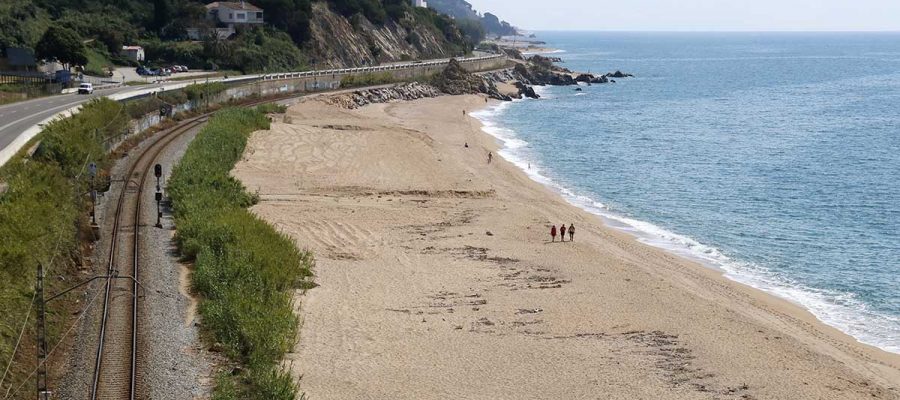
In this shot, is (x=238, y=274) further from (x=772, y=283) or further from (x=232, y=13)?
(x=232, y=13)

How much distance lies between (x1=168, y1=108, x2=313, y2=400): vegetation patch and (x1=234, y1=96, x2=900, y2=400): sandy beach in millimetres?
1022

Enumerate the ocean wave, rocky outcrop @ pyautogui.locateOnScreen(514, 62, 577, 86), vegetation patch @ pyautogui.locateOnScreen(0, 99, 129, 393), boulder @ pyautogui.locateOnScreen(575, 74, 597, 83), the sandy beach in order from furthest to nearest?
boulder @ pyautogui.locateOnScreen(575, 74, 597, 83)
rocky outcrop @ pyautogui.locateOnScreen(514, 62, 577, 86)
the ocean wave
the sandy beach
vegetation patch @ pyautogui.locateOnScreen(0, 99, 129, 393)

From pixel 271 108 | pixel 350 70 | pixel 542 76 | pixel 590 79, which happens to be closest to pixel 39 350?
pixel 271 108

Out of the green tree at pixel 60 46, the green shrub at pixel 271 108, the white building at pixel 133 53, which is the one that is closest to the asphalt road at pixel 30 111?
the green tree at pixel 60 46

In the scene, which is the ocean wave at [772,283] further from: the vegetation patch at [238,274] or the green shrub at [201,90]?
the green shrub at [201,90]

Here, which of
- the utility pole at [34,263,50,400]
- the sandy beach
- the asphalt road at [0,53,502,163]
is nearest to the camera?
the utility pole at [34,263,50,400]

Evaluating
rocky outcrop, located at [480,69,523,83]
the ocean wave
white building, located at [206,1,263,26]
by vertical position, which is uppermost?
white building, located at [206,1,263,26]

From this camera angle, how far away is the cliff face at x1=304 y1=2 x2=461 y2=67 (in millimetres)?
101688

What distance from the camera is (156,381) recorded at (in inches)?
741

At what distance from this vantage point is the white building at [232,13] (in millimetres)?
95688

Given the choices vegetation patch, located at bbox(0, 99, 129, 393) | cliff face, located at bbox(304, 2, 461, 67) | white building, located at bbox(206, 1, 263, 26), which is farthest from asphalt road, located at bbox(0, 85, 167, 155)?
cliff face, located at bbox(304, 2, 461, 67)

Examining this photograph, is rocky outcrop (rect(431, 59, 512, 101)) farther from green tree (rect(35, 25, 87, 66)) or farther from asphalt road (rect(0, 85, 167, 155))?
asphalt road (rect(0, 85, 167, 155))

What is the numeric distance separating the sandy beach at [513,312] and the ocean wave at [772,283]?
2.35 feet

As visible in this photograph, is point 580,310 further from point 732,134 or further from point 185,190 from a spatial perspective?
point 732,134
